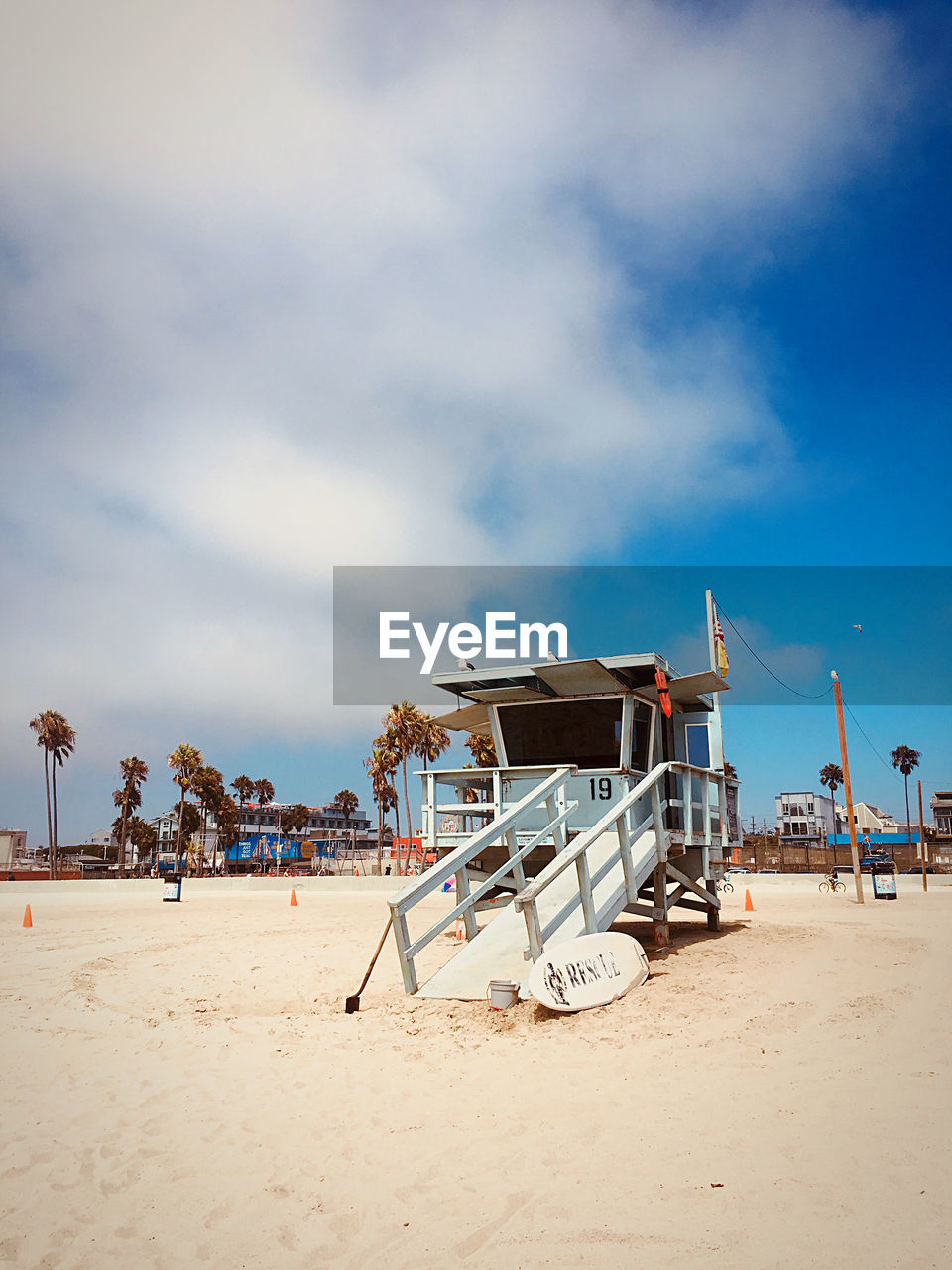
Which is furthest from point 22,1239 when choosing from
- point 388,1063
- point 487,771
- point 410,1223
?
point 487,771

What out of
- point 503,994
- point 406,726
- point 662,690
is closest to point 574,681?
point 662,690

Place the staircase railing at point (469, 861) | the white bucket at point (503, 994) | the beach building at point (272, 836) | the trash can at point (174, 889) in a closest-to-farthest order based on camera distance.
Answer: the white bucket at point (503, 994) → the staircase railing at point (469, 861) → the trash can at point (174, 889) → the beach building at point (272, 836)

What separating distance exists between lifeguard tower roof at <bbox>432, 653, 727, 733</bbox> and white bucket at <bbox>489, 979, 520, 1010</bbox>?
17.2 feet

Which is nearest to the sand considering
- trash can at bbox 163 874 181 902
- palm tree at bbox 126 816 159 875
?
trash can at bbox 163 874 181 902

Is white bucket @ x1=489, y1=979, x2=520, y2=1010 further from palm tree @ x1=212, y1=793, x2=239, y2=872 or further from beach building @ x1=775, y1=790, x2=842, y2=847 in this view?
beach building @ x1=775, y1=790, x2=842, y2=847

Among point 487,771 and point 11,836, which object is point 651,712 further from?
point 11,836

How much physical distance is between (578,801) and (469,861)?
9.46 feet

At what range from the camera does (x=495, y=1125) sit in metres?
5.46

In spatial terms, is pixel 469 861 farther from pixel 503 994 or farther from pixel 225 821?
pixel 225 821

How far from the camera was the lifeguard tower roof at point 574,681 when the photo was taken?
1245cm

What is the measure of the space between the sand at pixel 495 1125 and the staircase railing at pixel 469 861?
2.36 ft

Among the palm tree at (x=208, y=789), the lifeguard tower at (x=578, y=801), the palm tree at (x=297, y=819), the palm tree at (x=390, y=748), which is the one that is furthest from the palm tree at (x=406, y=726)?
the palm tree at (x=297, y=819)

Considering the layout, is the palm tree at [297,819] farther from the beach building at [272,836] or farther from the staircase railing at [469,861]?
the staircase railing at [469,861]

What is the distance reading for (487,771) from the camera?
12859 mm
